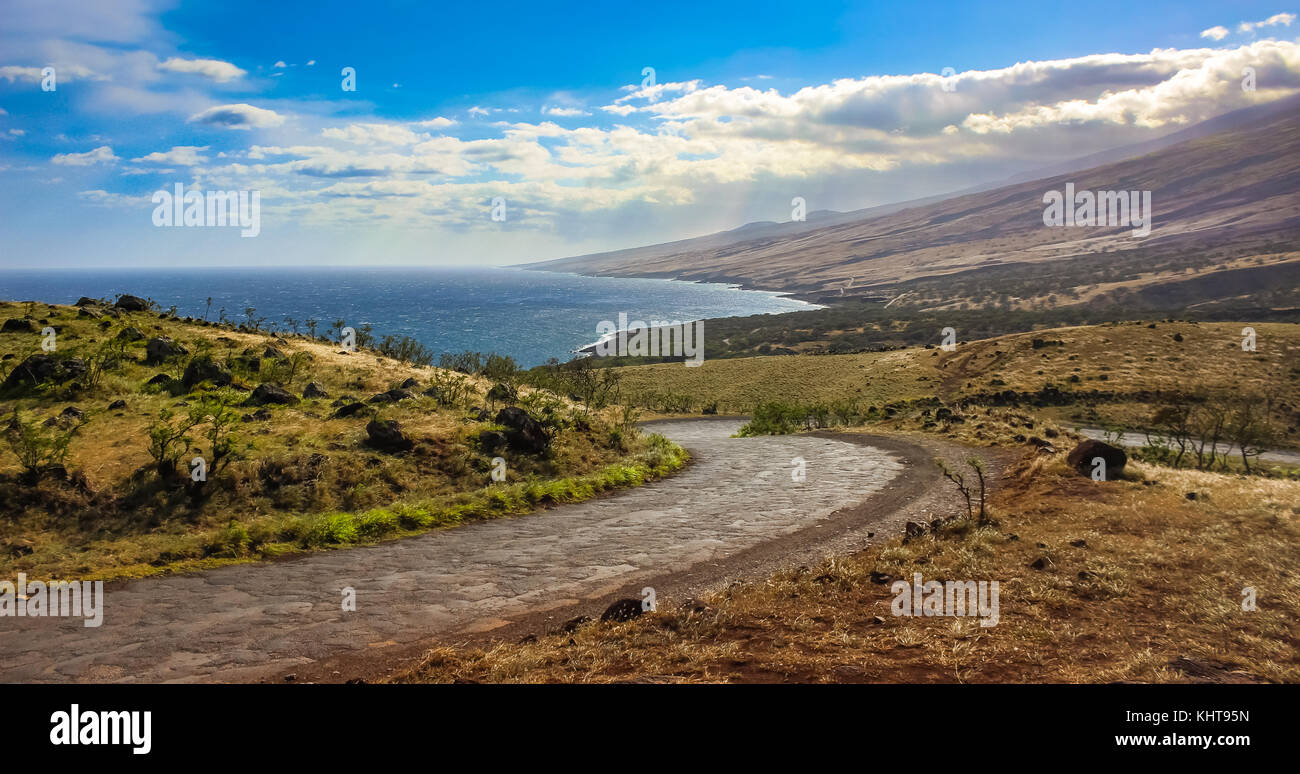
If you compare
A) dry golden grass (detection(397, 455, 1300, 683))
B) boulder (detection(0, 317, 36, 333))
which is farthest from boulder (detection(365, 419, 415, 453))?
boulder (detection(0, 317, 36, 333))

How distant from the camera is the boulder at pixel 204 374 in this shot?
846 inches

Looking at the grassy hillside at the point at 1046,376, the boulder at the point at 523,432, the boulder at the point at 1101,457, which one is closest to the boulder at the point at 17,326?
the boulder at the point at 523,432

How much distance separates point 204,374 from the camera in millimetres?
21938

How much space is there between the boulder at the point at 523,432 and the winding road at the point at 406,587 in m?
3.88

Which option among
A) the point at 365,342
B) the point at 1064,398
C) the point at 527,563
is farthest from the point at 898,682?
the point at 1064,398

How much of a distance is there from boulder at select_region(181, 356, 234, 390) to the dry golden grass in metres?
19.3

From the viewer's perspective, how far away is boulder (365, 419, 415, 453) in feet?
61.3

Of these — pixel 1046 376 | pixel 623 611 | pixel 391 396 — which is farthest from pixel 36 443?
pixel 1046 376

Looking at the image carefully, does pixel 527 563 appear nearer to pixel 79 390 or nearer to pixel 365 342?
pixel 79 390

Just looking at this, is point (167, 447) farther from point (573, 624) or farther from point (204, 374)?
point (573, 624)

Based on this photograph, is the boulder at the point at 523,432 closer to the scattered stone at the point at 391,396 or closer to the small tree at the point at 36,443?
the scattered stone at the point at 391,396

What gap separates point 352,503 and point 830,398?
58.5 meters

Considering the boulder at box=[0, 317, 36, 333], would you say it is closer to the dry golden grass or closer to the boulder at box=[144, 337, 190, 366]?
the boulder at box=[144, 337, 190, 366]

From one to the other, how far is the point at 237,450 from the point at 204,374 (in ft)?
23.6
